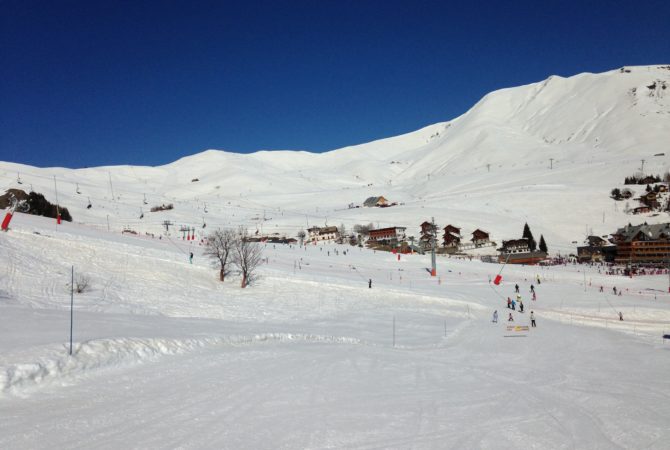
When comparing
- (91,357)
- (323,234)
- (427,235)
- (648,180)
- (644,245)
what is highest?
(648,180)

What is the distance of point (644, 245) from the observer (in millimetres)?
76500

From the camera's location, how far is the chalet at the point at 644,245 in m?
75.8

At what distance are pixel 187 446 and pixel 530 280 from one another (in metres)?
48.1

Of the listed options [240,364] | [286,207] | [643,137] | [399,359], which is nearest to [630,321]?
[399,359]

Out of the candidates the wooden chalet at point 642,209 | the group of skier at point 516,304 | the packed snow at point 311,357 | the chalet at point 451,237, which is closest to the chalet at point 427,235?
the chalet at point 451,237

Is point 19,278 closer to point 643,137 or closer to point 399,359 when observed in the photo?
point 399,359

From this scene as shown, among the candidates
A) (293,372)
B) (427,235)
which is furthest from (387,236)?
(293,372)

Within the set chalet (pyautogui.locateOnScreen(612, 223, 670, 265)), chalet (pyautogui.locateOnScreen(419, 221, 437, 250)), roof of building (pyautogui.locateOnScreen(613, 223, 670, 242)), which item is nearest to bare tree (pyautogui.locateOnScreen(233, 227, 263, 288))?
chalet (pyautogui.locateOnScreen(419, 221, 437, 250))

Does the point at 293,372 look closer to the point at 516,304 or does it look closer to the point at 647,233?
the point at 516,304

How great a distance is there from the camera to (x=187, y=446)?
285 inches

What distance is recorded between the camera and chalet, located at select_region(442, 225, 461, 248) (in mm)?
90525

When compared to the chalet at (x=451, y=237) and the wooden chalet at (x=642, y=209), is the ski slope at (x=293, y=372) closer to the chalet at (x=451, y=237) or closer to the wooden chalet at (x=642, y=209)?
the chalet at (x=451, y=237)

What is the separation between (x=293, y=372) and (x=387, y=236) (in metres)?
82.9

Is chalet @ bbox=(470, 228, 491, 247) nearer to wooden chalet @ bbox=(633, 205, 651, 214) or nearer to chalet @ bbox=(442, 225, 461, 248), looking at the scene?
chalet @ bbox=(442, 225, 461, 248)
